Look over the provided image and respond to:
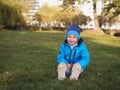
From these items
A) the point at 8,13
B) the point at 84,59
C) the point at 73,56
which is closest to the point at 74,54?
the point at 73,56

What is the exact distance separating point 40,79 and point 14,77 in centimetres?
59

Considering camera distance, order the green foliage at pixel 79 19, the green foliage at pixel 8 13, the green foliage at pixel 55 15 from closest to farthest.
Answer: the green foliage at pixel 8 13, the green foliage at pixel 55 15, the green foliage at pixel 79 19

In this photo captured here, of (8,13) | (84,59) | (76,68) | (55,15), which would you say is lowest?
(76,68)

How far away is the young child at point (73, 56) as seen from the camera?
24.0ft

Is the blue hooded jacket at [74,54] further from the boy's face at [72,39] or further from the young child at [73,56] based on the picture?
the boy's face at [72,39]

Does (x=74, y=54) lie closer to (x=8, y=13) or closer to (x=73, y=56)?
(x=73, y=56)

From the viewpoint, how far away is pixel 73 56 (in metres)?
A: 7.68

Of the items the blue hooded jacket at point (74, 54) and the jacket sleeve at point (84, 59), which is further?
the blue hooded jacket at point (74, 54)

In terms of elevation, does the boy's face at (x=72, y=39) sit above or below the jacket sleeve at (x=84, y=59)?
above

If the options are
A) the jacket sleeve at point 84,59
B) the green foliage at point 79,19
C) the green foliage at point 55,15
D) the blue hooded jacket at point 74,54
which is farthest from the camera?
the green foliage at point 79,19

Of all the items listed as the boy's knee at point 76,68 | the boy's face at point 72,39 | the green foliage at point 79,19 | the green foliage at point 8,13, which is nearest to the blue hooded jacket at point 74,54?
the boy's face at point 72,39

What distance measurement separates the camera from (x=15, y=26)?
60.7 metres

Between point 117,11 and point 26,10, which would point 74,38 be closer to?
point 117,11

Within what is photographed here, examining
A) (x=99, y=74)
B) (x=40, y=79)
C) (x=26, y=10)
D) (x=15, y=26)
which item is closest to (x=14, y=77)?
(x=40, y=79)
